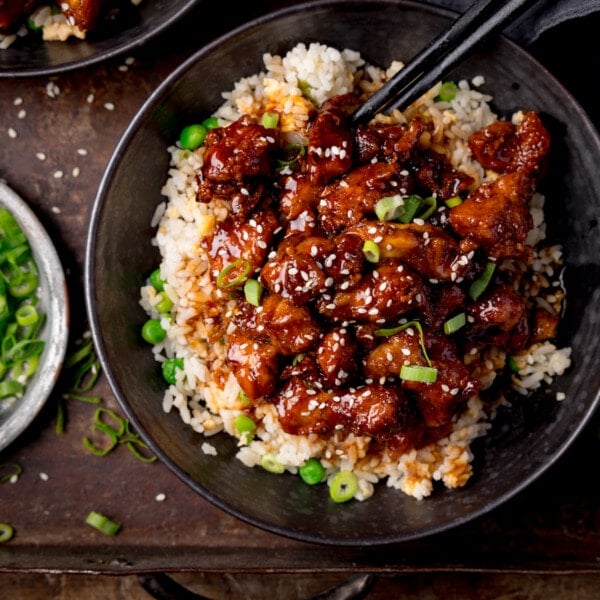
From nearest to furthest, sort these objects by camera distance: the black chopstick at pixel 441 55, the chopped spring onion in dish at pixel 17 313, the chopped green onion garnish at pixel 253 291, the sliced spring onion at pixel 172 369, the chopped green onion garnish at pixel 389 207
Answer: the black chopstick at pixel 441 55, the chopped green onion garnish at pixel 389 207, the chopped green onion garnish at pixel 253 291, the sliced spring onion at pixel 172 369, the chopped spring onion in dish at pixel 17 313

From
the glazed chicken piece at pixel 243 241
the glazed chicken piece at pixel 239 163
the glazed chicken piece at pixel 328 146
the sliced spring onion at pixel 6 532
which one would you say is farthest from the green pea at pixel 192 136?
the sliced spring onion at pixel 6 532

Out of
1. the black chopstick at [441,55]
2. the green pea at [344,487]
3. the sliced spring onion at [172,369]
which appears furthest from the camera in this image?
the sliced spring onion at [172,369]

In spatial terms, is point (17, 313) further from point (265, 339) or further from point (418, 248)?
point (418, 248)

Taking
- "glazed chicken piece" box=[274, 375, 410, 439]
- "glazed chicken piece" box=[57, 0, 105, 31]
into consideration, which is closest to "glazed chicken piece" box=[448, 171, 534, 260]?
"glazed chicken piece" box=[274, 375, 410, 439]

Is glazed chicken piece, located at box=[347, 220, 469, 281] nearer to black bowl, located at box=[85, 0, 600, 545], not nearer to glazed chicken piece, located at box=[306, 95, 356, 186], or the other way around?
glazed chicken piece, located at box=[306, 95, 356, 186]

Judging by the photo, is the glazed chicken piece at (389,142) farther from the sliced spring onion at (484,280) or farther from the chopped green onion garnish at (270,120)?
the sliced spring onion at (484,280)

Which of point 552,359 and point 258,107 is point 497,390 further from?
point 258,107
